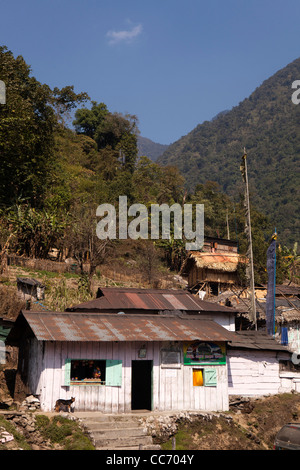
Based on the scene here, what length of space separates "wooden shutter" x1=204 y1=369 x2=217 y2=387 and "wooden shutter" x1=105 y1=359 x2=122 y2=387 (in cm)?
340

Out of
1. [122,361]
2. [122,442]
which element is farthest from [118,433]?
[122,361]

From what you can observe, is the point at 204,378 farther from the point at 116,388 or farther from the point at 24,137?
the point at 24,137

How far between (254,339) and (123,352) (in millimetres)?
6591

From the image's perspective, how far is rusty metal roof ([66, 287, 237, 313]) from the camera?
77.5ft

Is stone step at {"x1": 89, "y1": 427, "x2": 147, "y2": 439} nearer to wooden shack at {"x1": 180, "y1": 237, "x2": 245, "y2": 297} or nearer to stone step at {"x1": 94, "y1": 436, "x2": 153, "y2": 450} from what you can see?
stone step at {"x1": 94, "y1": 436, "x2": 153, "y2": 450}

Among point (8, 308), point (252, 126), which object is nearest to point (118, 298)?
point (8, 308)

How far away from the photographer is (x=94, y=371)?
17.8m

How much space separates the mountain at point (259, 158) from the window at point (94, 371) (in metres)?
67.9

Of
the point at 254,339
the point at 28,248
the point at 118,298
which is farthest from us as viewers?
the point at 28,248

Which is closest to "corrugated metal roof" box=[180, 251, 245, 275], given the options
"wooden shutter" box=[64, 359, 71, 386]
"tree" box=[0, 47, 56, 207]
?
"tree" box=[0, 47, 56, 207]

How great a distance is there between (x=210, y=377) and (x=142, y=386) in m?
2.89

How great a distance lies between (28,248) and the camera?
3788cm

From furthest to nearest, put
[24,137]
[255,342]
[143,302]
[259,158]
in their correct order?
1. [259,158]
2. [24,137]
3. [143,302]
4. [255,342]
